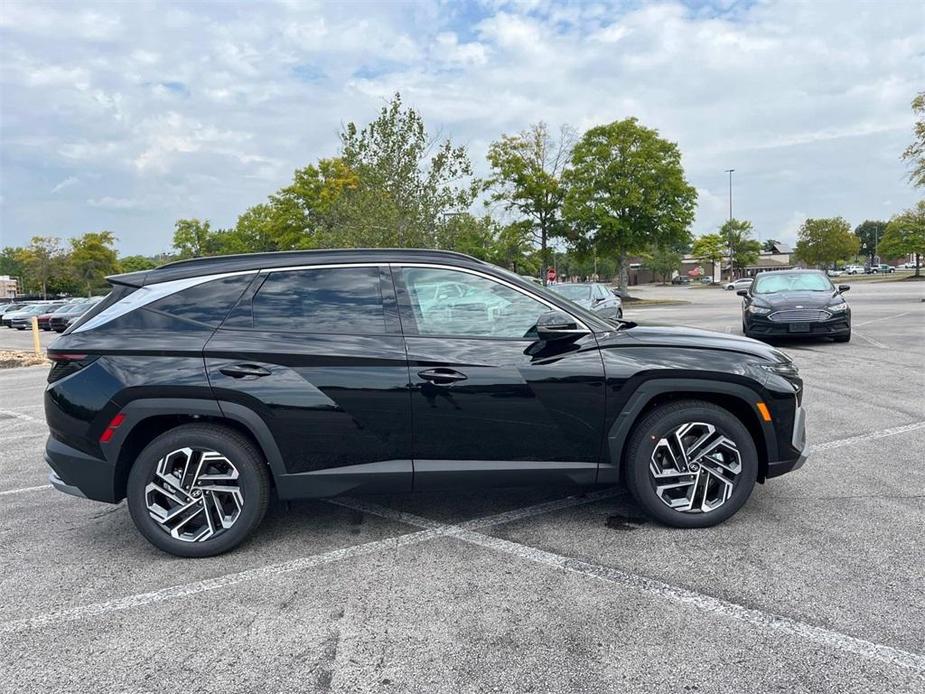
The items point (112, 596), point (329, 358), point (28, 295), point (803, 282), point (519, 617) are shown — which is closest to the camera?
point (519, 617)

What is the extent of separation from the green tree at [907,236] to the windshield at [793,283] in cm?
2287

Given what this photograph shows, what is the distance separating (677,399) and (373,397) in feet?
5.88

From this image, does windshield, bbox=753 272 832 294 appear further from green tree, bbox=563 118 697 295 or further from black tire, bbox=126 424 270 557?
green tree, bbox=563 118 697 295

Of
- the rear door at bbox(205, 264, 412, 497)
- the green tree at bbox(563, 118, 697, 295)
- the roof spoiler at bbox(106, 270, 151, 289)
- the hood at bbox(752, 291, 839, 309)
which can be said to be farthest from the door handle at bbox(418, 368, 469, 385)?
the green tree at bbox(563, 118, 697, 295)

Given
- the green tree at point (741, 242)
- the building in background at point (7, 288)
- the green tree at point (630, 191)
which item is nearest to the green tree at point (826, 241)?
the green tree at point (741, 242)

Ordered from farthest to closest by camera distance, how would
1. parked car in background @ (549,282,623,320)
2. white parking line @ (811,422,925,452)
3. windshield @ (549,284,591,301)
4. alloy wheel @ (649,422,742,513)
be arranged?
windshield @ (549,284,591,301)
parked car in background @ (549,282,623,320)
white parking line @ (811,422,925,452)
alloy wheel @ (649,422,742,513)

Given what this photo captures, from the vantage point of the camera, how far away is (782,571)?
124 inches

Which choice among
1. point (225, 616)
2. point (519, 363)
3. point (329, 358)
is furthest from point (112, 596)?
point (519, 363)

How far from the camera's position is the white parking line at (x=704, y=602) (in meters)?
2.47

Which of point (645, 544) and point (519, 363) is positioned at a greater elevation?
point (519, 363)

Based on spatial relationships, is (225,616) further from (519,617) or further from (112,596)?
(519,617)

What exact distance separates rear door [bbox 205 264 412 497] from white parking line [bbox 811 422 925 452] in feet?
12.7

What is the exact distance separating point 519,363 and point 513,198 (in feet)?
123

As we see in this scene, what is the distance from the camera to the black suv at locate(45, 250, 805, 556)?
3.41 meters
